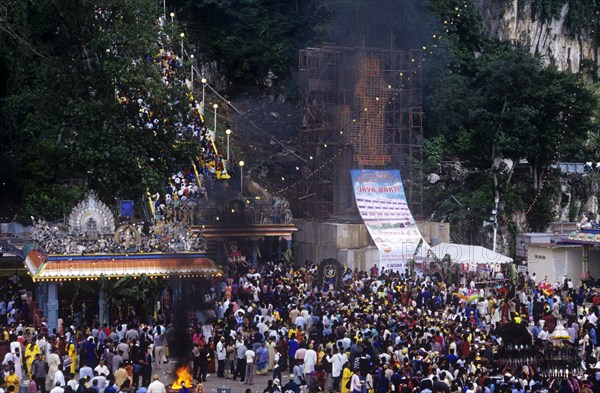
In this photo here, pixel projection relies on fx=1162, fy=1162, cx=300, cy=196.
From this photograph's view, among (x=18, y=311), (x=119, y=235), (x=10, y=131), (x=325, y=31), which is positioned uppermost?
(x=325, y=31)

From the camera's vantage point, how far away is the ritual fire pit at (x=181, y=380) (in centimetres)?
2106

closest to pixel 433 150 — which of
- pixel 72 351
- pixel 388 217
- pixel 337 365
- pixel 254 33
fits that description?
pixel 254 33

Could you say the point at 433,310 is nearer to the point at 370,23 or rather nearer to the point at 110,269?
the point at 110,269

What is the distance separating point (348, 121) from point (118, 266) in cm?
1737

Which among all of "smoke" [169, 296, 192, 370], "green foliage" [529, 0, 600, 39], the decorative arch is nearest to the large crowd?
"smoke" [169, 296, 192, 370]

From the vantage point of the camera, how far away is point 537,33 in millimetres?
57188

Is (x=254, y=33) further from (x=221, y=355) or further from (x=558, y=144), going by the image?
(x=221, y=355)

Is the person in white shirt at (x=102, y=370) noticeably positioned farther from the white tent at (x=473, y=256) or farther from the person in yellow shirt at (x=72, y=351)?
the white tent at (x=473, y=256)

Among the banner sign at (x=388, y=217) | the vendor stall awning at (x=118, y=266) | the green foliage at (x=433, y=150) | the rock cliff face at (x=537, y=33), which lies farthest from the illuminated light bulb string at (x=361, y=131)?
the vendor stall awning at (x=118, y=266)

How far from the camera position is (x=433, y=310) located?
97.2 ft

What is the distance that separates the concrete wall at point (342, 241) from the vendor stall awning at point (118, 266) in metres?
10.5

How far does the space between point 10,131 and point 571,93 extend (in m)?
22.7

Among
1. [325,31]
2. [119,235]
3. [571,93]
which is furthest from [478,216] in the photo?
[119,235]

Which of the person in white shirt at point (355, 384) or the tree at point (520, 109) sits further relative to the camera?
the tree at point (520, 109)
